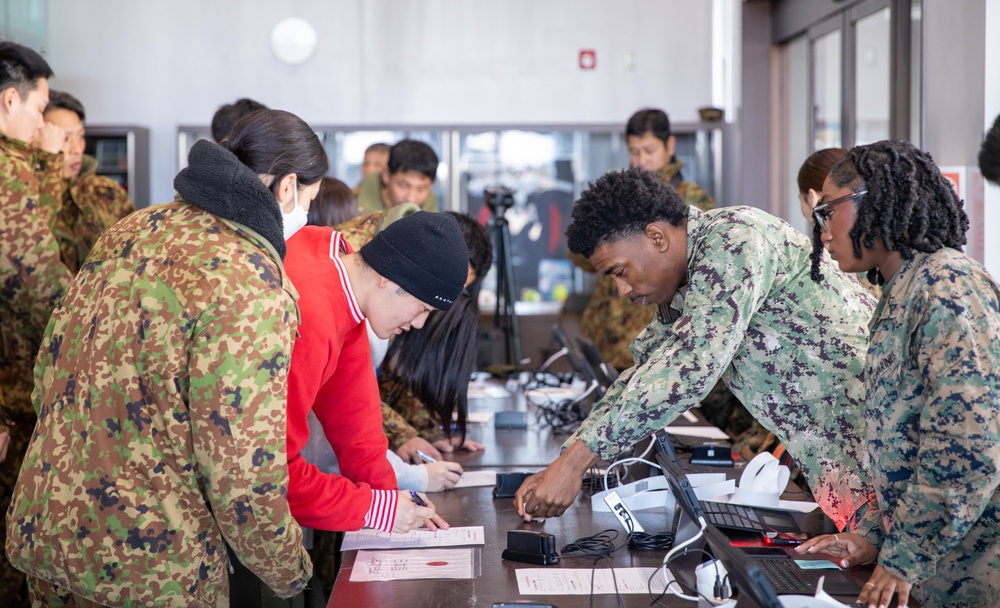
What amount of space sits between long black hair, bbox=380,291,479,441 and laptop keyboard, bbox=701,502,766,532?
85cm

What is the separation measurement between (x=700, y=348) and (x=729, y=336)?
0.20 feet

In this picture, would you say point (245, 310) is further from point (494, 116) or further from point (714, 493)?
point (494, 116)

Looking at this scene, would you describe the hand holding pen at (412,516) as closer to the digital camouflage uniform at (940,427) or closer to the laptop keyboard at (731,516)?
the laptop keyboard at (731,516)

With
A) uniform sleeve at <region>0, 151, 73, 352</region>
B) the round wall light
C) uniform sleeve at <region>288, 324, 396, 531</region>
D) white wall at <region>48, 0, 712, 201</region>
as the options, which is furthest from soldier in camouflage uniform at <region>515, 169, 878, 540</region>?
the round wall light

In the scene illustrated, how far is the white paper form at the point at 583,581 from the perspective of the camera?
1563 millimetres

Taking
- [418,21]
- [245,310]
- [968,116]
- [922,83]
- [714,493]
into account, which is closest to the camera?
[245,310]

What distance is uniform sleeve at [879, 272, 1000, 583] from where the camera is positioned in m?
1.44

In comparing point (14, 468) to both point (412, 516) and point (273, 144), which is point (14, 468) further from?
point (273, 144)

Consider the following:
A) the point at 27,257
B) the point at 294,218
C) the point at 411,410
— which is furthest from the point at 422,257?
the point at 27,257

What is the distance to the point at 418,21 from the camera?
6.44 m

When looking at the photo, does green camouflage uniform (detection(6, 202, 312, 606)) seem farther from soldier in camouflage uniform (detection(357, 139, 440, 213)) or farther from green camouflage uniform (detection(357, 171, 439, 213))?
green camouflage uniform (detection(357, 171, 439, 213))

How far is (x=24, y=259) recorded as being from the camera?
269 cm

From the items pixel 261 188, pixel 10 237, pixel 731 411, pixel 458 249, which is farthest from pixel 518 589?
pixel 731 411

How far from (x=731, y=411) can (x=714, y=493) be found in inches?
62.0
